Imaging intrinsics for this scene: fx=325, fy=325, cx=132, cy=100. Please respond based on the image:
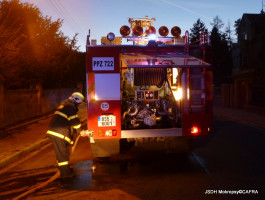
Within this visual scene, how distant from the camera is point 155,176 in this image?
643 cm

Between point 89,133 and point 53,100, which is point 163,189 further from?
point 53,100

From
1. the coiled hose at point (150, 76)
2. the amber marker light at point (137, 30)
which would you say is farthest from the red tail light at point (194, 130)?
the amber marker light at point (137, 30)

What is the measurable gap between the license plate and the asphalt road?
39.6 inches

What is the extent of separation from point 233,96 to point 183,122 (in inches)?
830

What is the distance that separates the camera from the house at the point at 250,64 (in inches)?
847

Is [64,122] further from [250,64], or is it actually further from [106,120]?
[250,64]

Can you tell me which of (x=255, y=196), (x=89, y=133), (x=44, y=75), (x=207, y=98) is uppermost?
(x=44, y=75)

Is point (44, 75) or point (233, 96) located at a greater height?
point (44, 75)

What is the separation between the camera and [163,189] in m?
5.62

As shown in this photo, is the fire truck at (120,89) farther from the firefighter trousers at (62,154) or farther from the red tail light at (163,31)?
the firefighter trousers at (62,154)

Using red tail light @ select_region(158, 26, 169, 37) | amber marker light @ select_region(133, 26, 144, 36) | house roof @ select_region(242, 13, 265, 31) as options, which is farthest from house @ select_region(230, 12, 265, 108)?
amber marker light @ select_region(133, 26, 144, 36)

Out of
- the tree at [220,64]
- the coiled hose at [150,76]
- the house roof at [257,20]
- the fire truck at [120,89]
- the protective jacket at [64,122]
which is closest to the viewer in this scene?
the protective jacket at [64,122]

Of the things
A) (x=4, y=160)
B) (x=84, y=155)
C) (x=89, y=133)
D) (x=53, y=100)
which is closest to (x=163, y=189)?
(x=89, y=133)

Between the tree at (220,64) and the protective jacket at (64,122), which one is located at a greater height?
the tree at (220,64)
